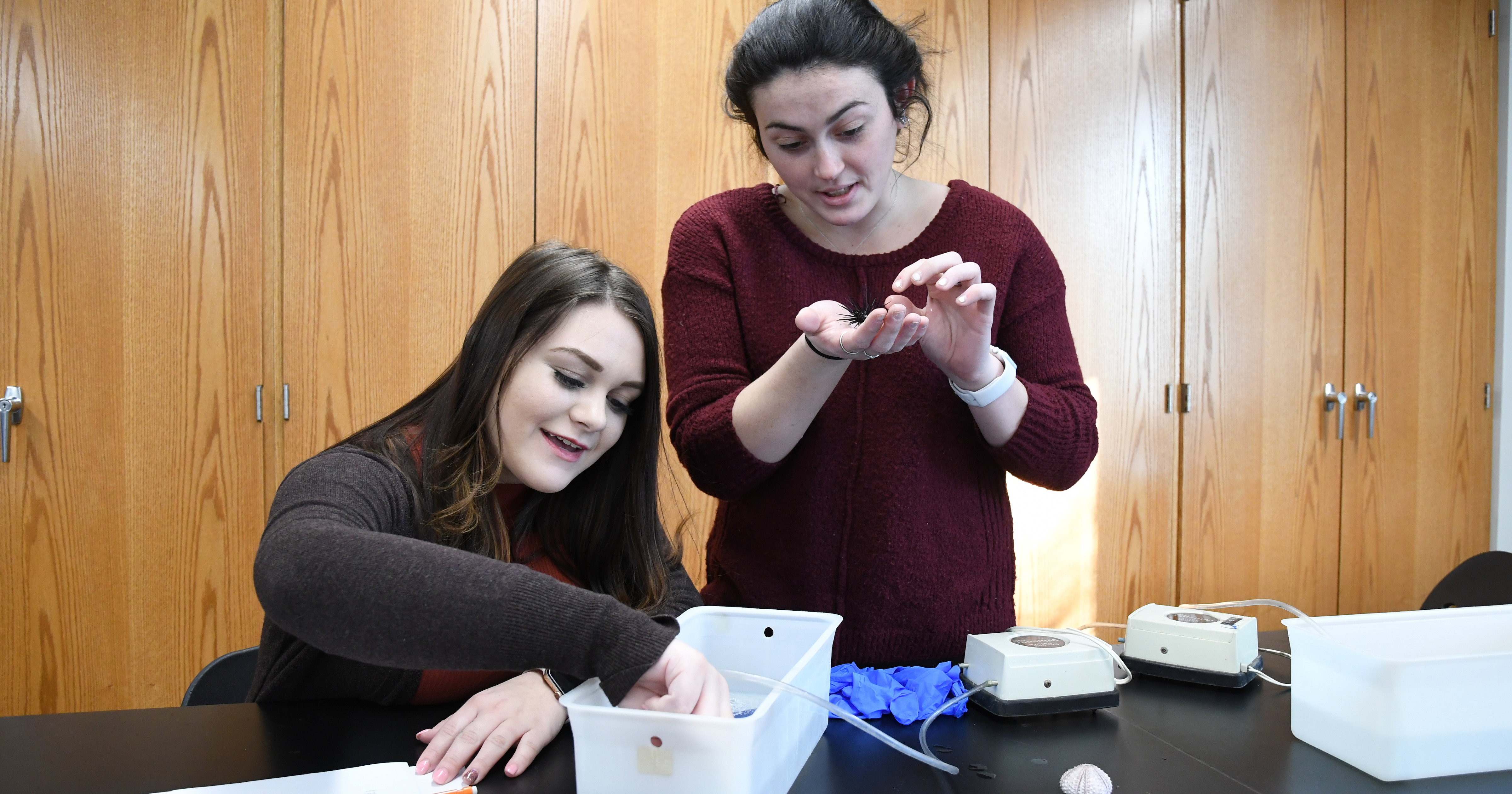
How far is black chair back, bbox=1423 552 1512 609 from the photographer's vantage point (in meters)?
1.51

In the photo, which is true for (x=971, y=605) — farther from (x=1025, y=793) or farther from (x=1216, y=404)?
(x=1216, y=404)

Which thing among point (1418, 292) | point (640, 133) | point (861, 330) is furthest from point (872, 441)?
point (1418, 292)

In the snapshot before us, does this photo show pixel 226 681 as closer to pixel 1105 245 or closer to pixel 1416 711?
pixel 1416 711

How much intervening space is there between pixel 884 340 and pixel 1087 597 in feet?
6.67

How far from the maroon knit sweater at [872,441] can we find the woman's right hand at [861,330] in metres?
0.21

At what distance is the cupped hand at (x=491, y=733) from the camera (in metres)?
0.79

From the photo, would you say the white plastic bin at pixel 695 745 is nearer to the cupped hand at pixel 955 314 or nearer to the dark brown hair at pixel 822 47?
the cupped hand at pixel 955 314

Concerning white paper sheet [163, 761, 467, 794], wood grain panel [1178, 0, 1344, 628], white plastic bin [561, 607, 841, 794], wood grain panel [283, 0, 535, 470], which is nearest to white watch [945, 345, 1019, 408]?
white plastic bin [561, 607, 841, 794]

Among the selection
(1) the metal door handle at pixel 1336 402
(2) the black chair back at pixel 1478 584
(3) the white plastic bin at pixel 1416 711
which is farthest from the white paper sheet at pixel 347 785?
(1) the metal door handle at pixel 1336 402

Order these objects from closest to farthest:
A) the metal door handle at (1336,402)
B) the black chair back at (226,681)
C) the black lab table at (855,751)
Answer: the black lab table at (855,751)
the black chair back at (226,681)
the metal door handle at (1336,402)

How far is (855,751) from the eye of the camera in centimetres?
83

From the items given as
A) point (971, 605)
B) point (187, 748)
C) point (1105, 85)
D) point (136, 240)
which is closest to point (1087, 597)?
point (1105, 85)

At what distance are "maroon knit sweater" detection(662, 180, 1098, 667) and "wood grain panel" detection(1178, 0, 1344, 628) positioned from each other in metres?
1.79

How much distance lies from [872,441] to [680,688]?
559mm
